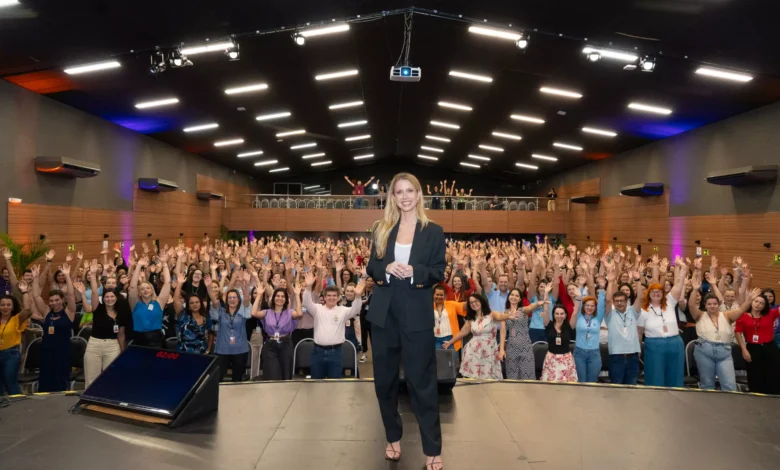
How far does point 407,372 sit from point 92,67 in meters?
9.45

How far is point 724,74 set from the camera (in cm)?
937

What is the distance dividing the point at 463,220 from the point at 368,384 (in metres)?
18.9

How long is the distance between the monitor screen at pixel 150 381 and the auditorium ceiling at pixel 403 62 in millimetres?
5497

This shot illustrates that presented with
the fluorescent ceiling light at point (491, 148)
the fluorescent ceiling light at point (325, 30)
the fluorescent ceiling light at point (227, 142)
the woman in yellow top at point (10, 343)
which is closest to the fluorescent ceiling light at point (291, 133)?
the fluorescent ceiling light at point (227, 142)

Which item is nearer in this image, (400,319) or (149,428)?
(400,319)

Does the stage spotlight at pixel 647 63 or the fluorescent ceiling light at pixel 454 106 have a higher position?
the fluorescent ceiling light at pixel 454 106

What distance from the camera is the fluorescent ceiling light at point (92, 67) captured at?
912 cm

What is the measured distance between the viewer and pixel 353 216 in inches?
883

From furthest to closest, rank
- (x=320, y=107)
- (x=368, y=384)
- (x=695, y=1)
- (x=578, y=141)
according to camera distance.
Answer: (x=578, y=141)
(x=320, y=107)
(x=695, y=1)
(x=368, y=384)

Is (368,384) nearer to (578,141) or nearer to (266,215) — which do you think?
(578,141)

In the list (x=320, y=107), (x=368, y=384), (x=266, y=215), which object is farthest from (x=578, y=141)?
(x=368, y=384)

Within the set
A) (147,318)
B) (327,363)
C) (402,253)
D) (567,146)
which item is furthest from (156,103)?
(567,146)

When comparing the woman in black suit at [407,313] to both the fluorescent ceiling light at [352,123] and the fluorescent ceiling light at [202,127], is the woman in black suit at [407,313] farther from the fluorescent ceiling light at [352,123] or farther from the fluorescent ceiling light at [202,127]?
the fluorescent ceiling light at [352,123]

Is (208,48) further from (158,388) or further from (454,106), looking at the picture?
(454,106)
